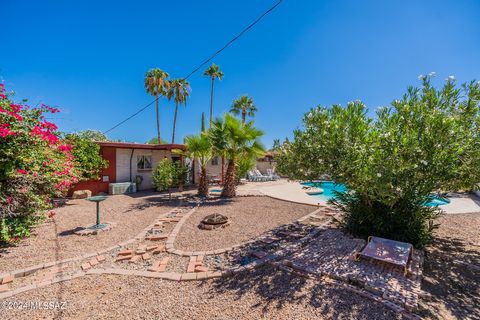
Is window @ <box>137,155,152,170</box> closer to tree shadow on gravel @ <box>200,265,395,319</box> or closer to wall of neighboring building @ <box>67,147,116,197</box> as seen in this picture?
wall of neighboring building @ <box>67,147,116,197</box>

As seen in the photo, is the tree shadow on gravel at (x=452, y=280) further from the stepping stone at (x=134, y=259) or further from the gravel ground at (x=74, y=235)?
the gravel ground at (x=74, y=235)

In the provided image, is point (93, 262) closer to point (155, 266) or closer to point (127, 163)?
point (155, 266)

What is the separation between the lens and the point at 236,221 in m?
7.30

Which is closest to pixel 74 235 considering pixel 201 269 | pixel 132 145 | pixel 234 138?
pixel 201 269

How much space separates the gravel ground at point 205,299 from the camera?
284cm

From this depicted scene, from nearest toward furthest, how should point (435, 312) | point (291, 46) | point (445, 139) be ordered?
1. point (435, 312)
2. point (445, 139)
3. point (291, 46)

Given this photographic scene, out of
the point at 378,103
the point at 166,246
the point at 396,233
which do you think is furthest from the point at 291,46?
the point at 166,246

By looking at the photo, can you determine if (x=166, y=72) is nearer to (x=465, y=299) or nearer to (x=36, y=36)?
(x=36, y=36)

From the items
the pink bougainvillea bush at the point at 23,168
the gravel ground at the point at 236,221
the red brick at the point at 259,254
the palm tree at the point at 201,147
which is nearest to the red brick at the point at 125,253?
Answer: the gravel ground at the point at 236,221

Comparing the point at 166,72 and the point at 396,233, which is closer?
the point at 396,233

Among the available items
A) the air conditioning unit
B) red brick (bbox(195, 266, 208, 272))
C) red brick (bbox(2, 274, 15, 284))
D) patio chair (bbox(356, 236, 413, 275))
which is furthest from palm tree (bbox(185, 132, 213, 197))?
patio chair (bbox(356, 236, 413, 275))

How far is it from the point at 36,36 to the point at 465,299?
18.0m

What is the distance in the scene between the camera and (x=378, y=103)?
192 inches

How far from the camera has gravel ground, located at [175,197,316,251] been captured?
5477 millimetres
